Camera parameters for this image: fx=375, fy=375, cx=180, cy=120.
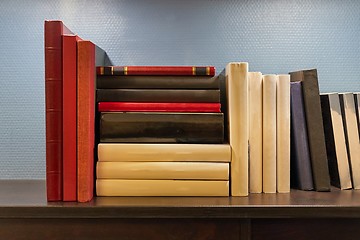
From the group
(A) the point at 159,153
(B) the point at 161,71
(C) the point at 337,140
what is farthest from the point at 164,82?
(C) the point at 337,140

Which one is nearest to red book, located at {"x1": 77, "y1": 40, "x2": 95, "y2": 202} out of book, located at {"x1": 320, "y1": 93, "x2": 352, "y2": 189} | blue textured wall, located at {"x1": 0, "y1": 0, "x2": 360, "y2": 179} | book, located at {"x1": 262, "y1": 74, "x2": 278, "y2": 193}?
blue textured wall, located at {"x1": 0, "y1": 0, "x2": 360, "y2": 179}

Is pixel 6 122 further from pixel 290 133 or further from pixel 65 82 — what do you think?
pixel 290 133

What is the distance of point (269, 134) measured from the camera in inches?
32.3

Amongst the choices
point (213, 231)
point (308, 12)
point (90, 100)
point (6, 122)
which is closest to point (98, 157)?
point (90, 100)

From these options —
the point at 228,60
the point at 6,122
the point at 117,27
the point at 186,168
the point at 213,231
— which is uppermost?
the point at 117,27

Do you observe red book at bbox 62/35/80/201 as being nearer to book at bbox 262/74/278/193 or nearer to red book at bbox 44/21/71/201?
red book at bbox 44/21/71/201

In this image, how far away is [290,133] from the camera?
0.85m

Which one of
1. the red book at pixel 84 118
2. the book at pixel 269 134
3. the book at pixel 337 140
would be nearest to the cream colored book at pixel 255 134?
the book at pixel 269 134

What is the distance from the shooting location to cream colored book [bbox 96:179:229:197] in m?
0.77

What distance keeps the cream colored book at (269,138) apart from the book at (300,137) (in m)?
0.05

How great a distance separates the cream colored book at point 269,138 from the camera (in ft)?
2.69

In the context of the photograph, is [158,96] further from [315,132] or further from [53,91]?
[315,132]

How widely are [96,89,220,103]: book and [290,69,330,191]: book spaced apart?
20cm

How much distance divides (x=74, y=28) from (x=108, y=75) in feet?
0.87
